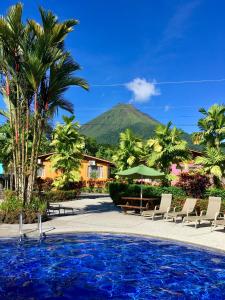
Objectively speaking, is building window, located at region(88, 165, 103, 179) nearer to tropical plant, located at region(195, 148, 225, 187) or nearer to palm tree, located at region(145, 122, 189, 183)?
palm tree, located at region(145, 122, 189, 183)

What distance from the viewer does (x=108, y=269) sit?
29.8 feet

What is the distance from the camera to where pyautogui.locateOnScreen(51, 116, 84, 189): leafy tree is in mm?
29719

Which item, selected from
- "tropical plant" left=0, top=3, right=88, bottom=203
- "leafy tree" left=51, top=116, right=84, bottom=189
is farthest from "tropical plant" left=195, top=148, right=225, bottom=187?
"leafy tree" left=51, top=116, right=84, bottom=189

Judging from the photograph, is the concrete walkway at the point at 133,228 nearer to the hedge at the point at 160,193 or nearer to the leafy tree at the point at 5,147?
the hedge at the point at 160,193

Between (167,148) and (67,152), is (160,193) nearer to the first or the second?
(167,148)

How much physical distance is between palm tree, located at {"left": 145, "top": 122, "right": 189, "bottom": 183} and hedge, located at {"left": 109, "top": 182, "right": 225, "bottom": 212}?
3207 mm

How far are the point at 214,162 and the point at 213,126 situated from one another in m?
3.19

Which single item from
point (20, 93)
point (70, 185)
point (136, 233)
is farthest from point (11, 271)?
point (70, 185)

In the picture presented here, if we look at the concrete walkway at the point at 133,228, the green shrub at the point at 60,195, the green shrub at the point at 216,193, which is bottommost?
the concrete walkway at the point at 133,228

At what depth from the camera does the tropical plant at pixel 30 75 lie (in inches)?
577

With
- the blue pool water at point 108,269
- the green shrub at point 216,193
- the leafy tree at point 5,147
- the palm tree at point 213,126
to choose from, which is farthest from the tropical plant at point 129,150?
the blue pool water at point 108,269

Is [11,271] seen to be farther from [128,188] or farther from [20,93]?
[128,188]

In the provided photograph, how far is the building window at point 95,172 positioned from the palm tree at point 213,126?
74.1 feet

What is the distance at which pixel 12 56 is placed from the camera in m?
15.2
